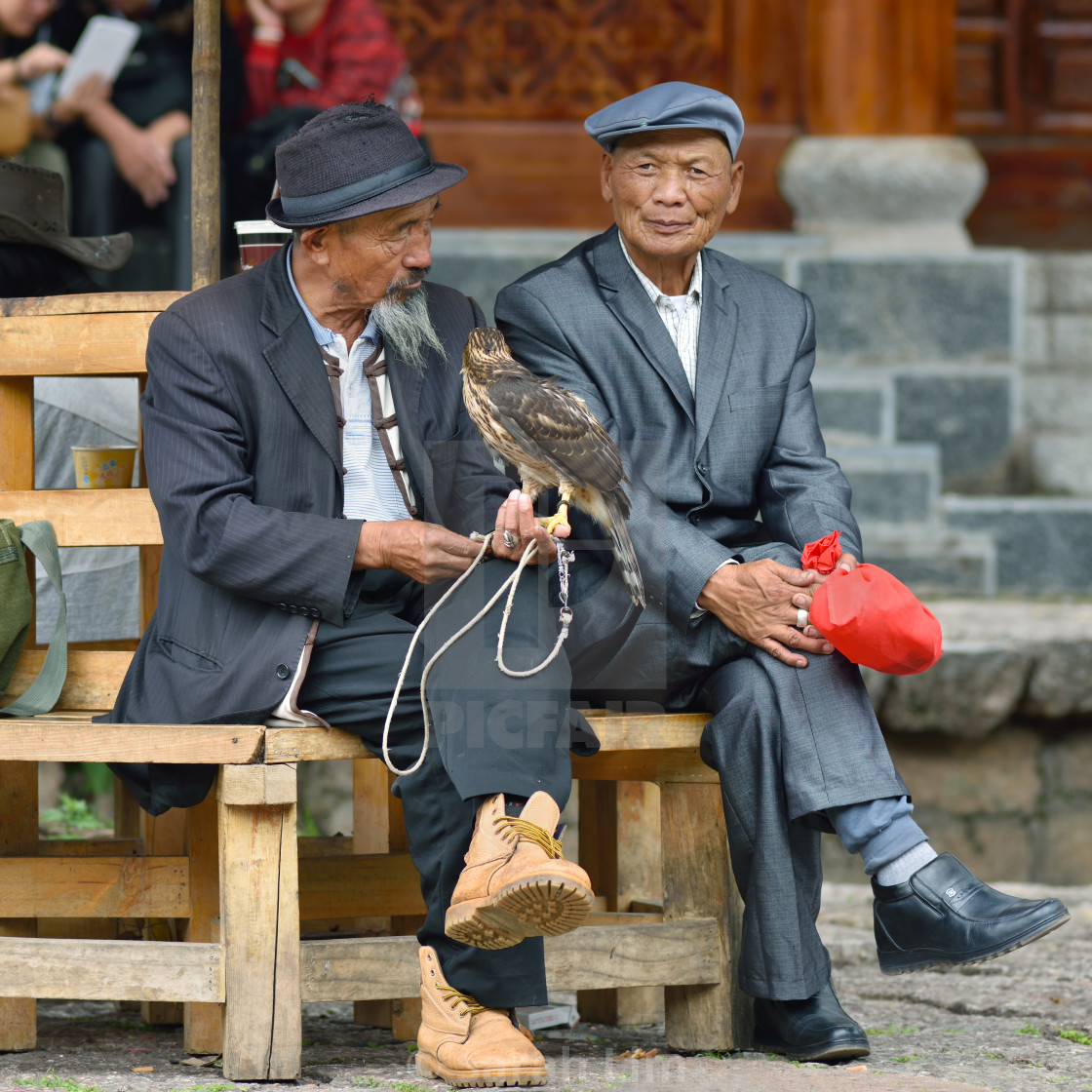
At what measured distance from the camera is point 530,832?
2.93m

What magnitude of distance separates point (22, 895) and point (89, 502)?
0.84 meters

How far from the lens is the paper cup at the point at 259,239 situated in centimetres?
383

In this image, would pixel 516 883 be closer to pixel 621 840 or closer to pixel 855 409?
pixel 621 840

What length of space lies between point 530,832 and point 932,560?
13.0 feet

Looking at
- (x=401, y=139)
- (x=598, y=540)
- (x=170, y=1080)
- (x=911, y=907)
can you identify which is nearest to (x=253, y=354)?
(x=401, y=139)

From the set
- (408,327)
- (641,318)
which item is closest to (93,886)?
(408,327)

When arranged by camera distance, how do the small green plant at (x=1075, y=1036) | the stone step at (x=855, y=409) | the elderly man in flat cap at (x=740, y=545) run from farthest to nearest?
the stone step at (x=855, y=409), the small green plant at (x=1075, y=1036), the elderly man in flat cap at (x=740, y=545)

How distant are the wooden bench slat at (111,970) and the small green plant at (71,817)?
76.7 inches

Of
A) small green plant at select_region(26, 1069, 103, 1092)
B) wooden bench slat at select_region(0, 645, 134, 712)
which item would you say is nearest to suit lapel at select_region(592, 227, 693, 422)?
wooden bench slat at select_region(0, 645, 134, 712)

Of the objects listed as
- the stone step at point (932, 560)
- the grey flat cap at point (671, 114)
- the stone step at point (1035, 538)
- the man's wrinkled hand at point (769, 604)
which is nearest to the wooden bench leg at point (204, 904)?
the man's wrinkled hand at point (769, 604)

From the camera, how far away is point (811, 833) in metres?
3.43

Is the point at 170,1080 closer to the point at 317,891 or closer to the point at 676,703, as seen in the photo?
the point at 317,891

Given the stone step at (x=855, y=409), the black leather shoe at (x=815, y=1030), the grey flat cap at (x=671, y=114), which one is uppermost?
the grey flat cap at (x=671, y=114)

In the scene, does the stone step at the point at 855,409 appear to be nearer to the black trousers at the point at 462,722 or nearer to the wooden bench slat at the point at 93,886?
the black trousers at the point at 462,722
